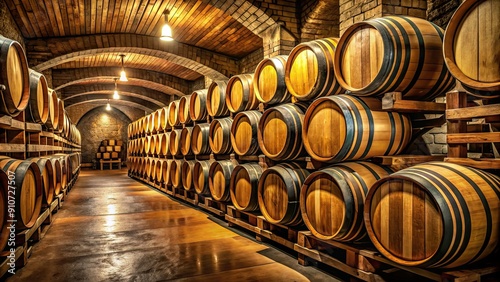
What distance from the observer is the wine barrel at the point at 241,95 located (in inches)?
193

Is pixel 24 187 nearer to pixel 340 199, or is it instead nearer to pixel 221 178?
pixel 221 178

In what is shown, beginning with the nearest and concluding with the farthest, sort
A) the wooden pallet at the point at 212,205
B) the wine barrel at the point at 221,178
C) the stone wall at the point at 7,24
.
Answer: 1. the wine barrel at the point at 221,178
2. the wooden pallet at the point at 212,205
3. the stone wall at the point at 7,24

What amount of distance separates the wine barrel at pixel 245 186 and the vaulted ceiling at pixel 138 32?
3.28m

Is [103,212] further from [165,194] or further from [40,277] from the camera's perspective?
[40,277]

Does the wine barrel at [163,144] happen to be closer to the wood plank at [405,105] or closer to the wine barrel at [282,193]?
the wine barrel at [282,193]

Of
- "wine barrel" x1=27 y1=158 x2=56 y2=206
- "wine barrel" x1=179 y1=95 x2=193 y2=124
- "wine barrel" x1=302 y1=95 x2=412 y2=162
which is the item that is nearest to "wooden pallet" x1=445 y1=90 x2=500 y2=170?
"wine barrel" x1=302 y1=95 x2=412 y2=162

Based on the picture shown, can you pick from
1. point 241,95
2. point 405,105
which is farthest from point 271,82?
point 405,105

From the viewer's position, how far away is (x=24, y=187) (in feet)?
11.3

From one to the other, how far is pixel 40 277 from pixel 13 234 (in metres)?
0.47

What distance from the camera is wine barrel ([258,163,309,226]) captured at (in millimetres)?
3715

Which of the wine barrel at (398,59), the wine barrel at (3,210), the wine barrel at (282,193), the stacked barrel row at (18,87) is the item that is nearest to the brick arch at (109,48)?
the stacked barrel row at (18,87)

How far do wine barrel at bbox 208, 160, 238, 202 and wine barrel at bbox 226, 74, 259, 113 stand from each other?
819mm

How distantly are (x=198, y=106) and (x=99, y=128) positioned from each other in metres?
19.1

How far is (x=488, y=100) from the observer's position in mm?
2453
